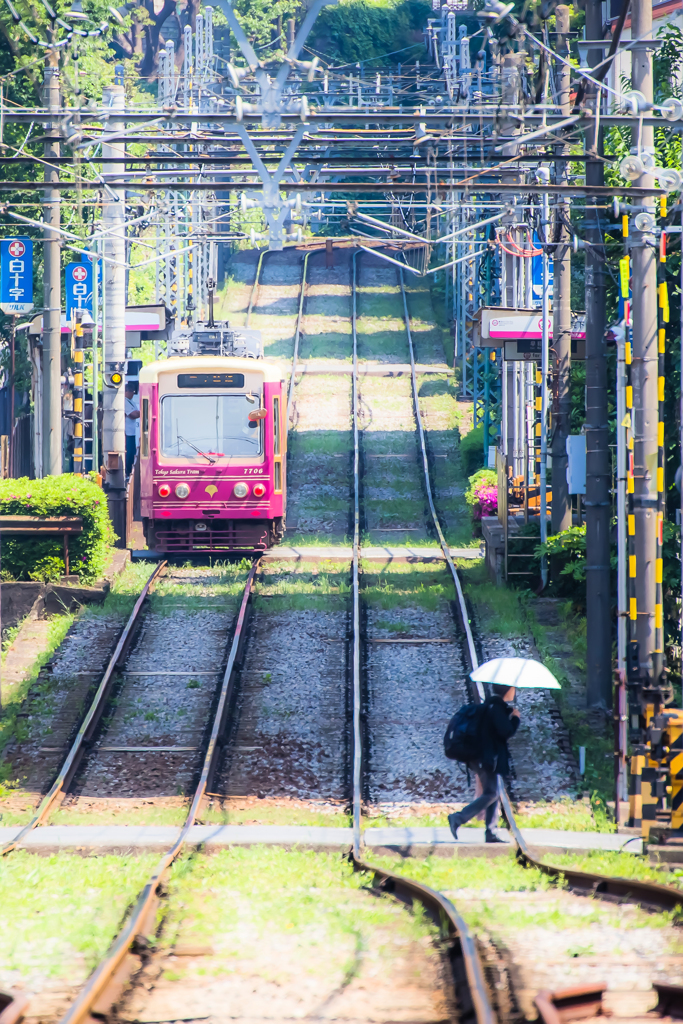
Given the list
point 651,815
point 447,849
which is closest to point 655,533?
point 651,815

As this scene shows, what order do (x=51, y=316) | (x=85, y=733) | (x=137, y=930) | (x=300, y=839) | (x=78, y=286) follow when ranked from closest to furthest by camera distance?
(x=137, y=930), (x=300, y=839), (x=85, y=733), (x=51, y=316), (x=78, y=286)

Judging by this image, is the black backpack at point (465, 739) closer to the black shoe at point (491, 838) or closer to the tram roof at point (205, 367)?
the black shoe at point (491, 838)

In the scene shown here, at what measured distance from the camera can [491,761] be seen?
34.8 feet

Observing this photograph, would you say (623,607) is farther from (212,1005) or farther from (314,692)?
(212,1005)

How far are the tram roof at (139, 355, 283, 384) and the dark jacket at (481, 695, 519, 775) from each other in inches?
411

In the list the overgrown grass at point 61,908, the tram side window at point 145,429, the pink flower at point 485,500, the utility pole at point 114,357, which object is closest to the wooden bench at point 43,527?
the tram side window at point 145,429

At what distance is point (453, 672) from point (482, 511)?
347 inches

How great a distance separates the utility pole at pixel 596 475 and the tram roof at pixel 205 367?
7199mm

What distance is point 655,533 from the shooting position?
11797 mm

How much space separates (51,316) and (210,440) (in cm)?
300

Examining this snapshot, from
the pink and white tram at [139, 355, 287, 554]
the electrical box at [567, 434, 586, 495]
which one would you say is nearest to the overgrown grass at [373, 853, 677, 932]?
the electrical box at [567, 434, 586, 495]

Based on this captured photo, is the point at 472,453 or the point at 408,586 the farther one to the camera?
the point at 472,453

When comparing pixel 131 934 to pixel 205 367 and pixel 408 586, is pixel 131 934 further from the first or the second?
pixel 205 367

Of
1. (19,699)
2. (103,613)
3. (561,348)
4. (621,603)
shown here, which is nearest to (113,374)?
(103,613)
